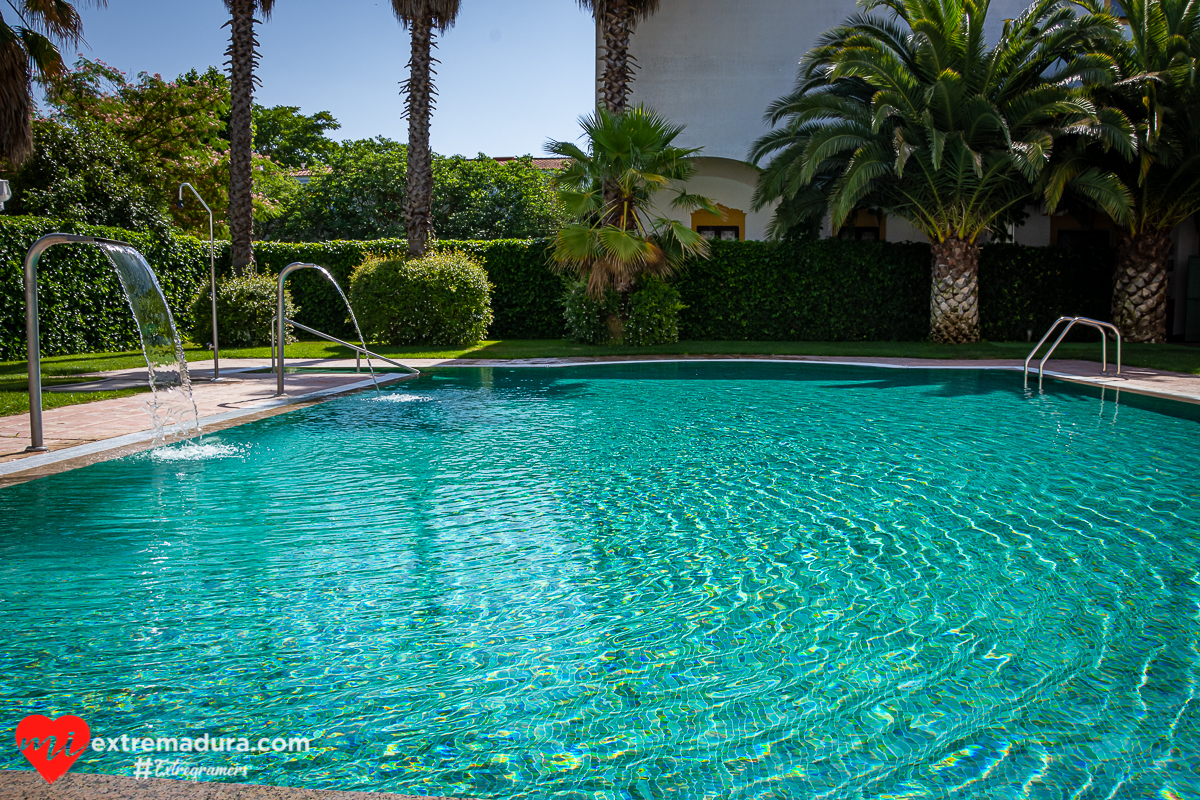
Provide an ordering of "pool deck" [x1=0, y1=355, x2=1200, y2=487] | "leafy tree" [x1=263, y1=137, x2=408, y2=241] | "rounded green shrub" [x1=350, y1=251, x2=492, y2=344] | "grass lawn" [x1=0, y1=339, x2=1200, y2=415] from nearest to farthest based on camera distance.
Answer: "pool deck" [x1=0, y1=355, x2=1200, y2=487]
"grass lawn" [x1=0, y1=339, x2=1200, y2=415]
"rounded green shrub" [x1=350, y1=251, x2=492, y2=344]
"leafy tree" [x1=263, y1=137, x2=408, y2=241]

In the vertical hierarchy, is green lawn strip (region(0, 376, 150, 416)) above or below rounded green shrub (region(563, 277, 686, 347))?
below

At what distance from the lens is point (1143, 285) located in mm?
16359

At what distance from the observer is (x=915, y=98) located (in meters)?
14.5

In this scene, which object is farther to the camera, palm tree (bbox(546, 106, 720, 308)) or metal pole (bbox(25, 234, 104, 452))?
palm tree (bbox(546, 106, 720, 308))

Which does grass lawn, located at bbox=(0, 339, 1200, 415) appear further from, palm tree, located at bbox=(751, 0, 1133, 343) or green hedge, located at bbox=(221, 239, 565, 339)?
palm tree, located at bbox=(751, 0, 1133, 343)

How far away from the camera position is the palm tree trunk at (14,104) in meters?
10.4

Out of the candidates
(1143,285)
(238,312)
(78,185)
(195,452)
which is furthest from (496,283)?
(1143,285)

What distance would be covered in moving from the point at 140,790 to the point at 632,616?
1.91 meters

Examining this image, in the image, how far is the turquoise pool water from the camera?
2406mm

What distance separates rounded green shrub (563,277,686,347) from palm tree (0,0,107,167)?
902 centimetres

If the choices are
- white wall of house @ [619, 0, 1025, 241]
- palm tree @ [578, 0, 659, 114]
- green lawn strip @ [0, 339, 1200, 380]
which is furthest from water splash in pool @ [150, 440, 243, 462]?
white wall of house @ [619, 0, 1025, 241]

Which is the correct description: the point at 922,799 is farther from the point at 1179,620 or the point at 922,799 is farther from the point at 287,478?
the point at 287,478

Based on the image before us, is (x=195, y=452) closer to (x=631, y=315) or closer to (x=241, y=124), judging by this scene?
(x=631, y=315)

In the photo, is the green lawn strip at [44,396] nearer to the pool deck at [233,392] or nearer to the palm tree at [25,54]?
the pool deck at [233,392]
